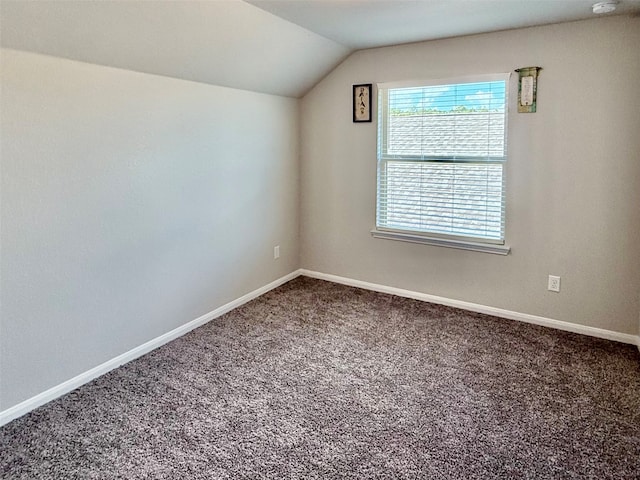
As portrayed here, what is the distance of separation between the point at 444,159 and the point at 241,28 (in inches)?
71.2

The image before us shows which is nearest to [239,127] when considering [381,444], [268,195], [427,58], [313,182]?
[268,195]

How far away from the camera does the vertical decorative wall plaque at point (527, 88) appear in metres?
3.24

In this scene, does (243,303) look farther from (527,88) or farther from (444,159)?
(527,88)

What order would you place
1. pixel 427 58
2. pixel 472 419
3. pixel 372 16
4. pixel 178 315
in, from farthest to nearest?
pixel 427 58, pixel 178 315, pixel 372 16, pixel 472 419

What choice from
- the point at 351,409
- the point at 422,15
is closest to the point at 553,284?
the point at 351,409

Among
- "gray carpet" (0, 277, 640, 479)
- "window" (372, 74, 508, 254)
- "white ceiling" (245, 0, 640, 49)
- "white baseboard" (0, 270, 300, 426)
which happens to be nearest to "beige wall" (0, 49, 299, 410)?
Result: "white baseboard" (0, 270, 300, 426)

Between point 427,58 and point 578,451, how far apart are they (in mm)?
2835

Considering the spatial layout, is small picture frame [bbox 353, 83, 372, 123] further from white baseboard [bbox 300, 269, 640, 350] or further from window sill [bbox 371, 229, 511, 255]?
white baseboard [bbox 300, 269, 640, 350]

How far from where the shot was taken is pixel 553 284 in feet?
11.2

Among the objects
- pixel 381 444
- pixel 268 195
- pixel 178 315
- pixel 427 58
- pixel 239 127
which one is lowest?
pixel 381 444

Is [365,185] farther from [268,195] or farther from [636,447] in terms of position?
[636,447]

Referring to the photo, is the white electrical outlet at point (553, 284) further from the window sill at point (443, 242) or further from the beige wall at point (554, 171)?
the window sill at point (443, 242)

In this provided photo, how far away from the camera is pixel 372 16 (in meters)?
2.96

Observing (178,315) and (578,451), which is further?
(178,315)
